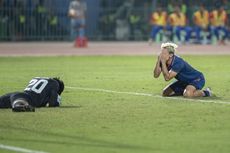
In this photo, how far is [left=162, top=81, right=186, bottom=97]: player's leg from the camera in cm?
1627

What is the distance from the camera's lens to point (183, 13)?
45344 mm

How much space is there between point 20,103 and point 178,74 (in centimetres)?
378

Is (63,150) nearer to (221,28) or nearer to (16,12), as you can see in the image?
(16,12)

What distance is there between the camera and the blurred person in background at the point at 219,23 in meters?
44.7

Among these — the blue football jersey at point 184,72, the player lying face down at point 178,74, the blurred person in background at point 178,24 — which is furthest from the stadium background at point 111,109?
the blurred person in background at point 178,24

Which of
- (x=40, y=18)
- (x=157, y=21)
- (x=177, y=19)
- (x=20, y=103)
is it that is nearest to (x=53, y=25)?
(x=40, y=18)

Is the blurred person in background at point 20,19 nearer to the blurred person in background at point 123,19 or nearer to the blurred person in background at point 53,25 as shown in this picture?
the blurred person in background at point 53,25

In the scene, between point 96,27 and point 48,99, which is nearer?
point 48,99

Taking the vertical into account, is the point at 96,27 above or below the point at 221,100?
below

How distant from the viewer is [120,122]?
12.5 metres

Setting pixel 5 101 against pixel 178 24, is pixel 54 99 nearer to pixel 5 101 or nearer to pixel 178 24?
pixel 5 101

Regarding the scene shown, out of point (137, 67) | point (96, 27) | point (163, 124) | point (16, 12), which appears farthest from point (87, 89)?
point (96, 27)

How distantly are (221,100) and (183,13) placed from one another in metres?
30.1

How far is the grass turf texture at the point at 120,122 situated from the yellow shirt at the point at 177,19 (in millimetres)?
Answer: 23762
